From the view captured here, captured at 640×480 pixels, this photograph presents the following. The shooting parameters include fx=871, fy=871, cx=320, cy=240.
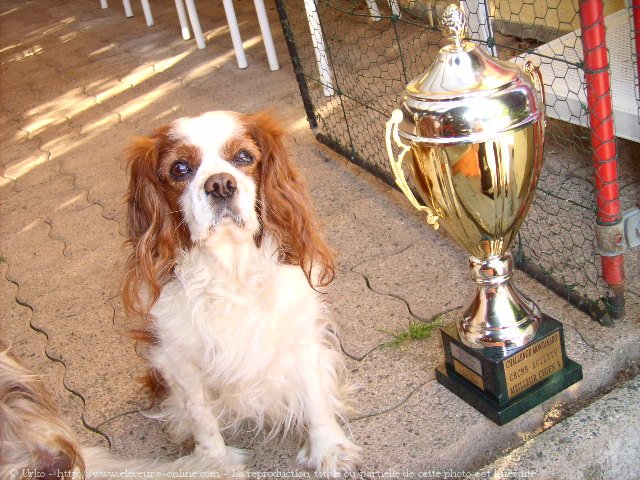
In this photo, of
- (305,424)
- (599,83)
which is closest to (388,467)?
(305,424)

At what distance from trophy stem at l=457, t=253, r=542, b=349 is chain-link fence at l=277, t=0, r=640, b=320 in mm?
315

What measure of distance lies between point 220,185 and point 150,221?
0.25m

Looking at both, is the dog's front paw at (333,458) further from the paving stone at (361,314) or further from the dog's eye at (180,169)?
the dog's eye at (180,169)

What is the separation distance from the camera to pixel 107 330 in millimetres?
3125

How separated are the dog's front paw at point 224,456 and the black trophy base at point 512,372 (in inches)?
24.6

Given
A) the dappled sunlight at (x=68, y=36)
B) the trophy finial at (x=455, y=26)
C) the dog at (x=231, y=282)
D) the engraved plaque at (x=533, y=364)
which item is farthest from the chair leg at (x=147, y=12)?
the engraved plaque at (x=533, y=364)

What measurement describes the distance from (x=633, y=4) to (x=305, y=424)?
1.42m

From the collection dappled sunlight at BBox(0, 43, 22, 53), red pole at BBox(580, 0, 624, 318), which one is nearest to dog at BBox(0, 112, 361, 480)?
red pole at BBox(580, 0, 624, 318)

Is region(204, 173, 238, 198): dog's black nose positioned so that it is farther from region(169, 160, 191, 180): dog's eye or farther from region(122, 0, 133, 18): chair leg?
region(122, 0, 133, 18): chair leg

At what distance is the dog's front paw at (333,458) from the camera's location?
2.28 meters

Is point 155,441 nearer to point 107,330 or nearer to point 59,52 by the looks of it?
point 107,330

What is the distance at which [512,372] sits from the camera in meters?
2.25

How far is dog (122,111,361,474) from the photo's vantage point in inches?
84.8

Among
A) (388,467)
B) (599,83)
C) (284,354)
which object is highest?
(599,83)
